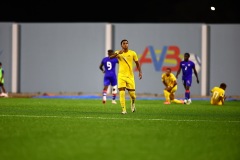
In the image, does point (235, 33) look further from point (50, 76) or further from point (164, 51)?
point (50, 76)

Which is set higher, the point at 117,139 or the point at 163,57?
the point at 163,57

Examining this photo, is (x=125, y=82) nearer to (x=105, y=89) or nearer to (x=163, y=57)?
(x=105, y=89)

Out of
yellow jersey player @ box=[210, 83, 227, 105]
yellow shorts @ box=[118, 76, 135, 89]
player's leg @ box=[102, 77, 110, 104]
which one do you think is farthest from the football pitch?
yellow jersey player @ box=[210, 83, 227, 105]
